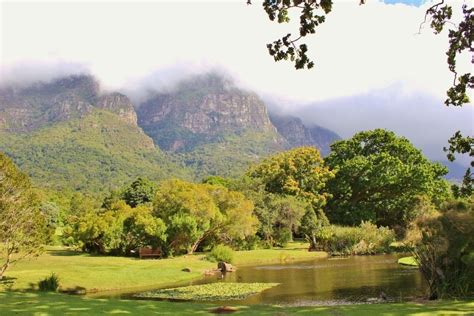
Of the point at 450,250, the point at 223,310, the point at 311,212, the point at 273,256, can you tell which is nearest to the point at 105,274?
the point at 223,310

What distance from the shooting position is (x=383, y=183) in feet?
262

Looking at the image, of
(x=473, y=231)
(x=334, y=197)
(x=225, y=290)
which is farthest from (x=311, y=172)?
(x=473, y=231)

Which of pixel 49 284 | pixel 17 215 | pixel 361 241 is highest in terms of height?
pixel 361 241

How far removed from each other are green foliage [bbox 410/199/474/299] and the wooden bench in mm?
33254

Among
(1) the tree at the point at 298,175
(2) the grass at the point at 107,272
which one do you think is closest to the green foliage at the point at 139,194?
(1) the tree at the point at 298,175

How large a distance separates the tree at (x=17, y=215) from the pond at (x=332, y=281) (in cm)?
716

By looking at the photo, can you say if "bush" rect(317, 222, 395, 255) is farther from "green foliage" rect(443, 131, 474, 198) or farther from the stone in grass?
"green foliage" rect(443, 131, 474, 198)

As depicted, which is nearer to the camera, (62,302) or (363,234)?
(62,302)

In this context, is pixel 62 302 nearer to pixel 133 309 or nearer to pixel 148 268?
pixel 133 309

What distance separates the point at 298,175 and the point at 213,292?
174 ft

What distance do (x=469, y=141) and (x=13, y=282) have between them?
1092 inches

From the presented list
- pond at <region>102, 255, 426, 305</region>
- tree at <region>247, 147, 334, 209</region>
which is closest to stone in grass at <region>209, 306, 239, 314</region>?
pond at <region>102, 255, 426, 305</region>

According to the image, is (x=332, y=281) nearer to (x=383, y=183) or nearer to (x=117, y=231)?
(x=117, y=231)

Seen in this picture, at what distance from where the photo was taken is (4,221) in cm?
3097
